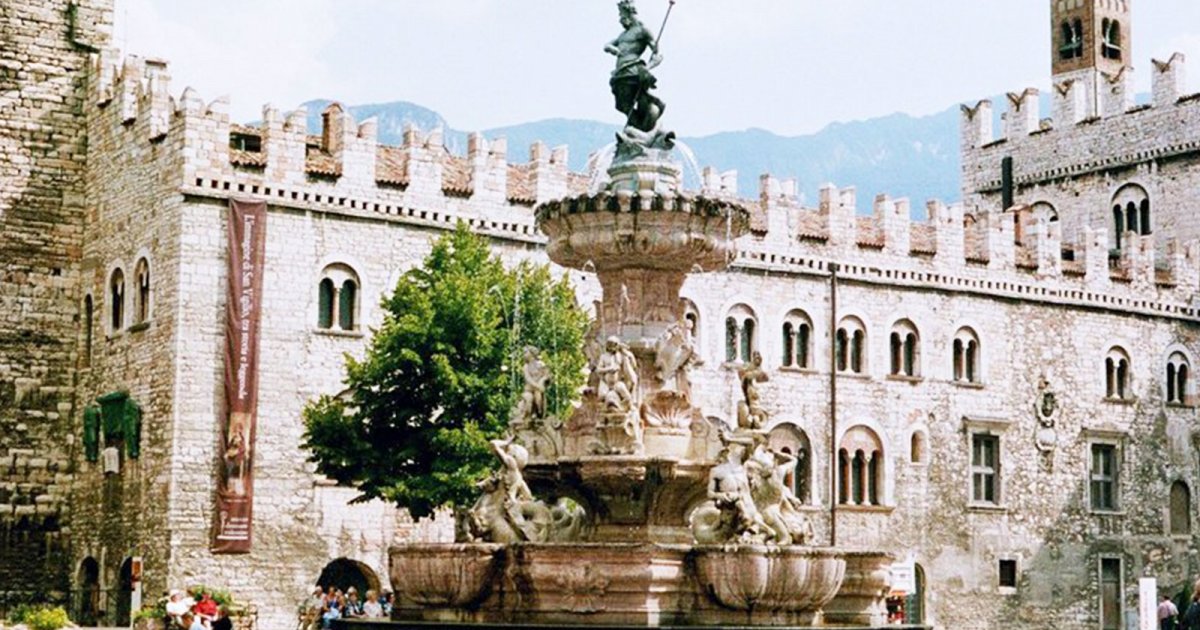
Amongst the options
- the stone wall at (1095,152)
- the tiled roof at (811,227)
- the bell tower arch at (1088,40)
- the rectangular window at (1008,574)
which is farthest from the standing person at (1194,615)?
the bell tower arch at (1088,40)

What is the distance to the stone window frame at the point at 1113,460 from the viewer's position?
54.6 m

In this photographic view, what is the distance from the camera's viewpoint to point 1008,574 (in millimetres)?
52875

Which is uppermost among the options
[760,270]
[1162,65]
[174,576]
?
[1162,65]

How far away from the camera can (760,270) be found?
49.9 meters

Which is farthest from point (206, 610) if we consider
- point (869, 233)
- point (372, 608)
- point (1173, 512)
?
point (1173, 512)

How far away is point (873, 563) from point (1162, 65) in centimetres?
4025

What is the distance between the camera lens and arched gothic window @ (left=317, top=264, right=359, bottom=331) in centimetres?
4309

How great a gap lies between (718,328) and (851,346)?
4.12m

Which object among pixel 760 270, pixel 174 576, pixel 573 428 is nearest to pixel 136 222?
pixel 174 576

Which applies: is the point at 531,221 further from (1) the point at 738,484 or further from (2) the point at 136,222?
(1) the point at 738,484

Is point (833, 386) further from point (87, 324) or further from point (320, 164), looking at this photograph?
point (87, 324)

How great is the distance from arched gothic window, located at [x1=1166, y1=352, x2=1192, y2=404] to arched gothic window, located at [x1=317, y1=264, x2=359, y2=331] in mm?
25237

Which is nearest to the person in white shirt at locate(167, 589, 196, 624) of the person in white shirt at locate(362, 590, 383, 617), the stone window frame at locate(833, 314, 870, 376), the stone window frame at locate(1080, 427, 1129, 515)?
the person in white shirt at locate(362, 590, 383, 617)

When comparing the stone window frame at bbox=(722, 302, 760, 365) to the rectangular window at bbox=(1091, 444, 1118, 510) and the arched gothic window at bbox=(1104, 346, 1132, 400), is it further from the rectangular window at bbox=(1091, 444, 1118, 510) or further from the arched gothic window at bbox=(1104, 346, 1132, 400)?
the arched gothic window at bbox=(1104, 346, 1132, 400)
